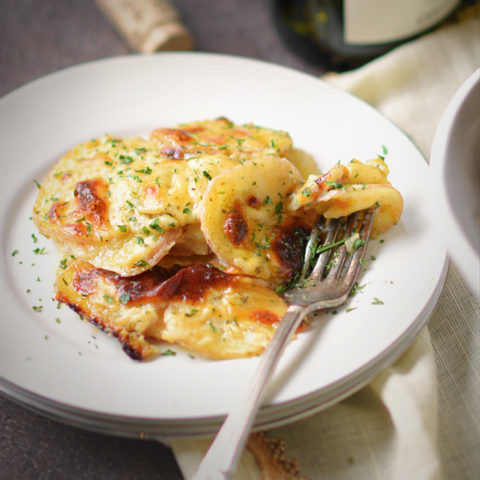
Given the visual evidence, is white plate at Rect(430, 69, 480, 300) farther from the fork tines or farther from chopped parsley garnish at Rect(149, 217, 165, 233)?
chopped parsley garnish at Rect(149, 217, 165, 233)

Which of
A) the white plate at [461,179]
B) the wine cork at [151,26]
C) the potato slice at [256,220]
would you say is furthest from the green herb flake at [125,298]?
the wine cork at [151,26]

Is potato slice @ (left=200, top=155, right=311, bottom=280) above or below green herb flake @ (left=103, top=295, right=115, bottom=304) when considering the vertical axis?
below

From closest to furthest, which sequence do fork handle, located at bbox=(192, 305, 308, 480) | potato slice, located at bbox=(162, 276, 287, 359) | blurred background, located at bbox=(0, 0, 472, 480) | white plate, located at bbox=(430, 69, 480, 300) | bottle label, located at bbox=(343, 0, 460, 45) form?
fork handle, located at bbox=(192, 305, 308, 480), white plate, located at bbox=(430, 69, 480, 300), potato slice, located at bbox=(162, 276, 287, 359), bottle label, located at bbox=(343, 0, 460, 45), blurred background, located at bbox=(0, 0, 472, 480)

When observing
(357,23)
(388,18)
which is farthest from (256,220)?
(388,18)

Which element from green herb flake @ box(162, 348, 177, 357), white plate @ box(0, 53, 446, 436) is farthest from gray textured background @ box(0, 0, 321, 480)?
green herb flake @ box(162, 348, 177, 357)

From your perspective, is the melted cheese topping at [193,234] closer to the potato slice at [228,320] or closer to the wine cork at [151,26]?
the potato slice at [228,320]

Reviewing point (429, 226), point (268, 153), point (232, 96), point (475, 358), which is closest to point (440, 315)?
point (475, 358)

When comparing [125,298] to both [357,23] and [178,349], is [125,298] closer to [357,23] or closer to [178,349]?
[178,349]
